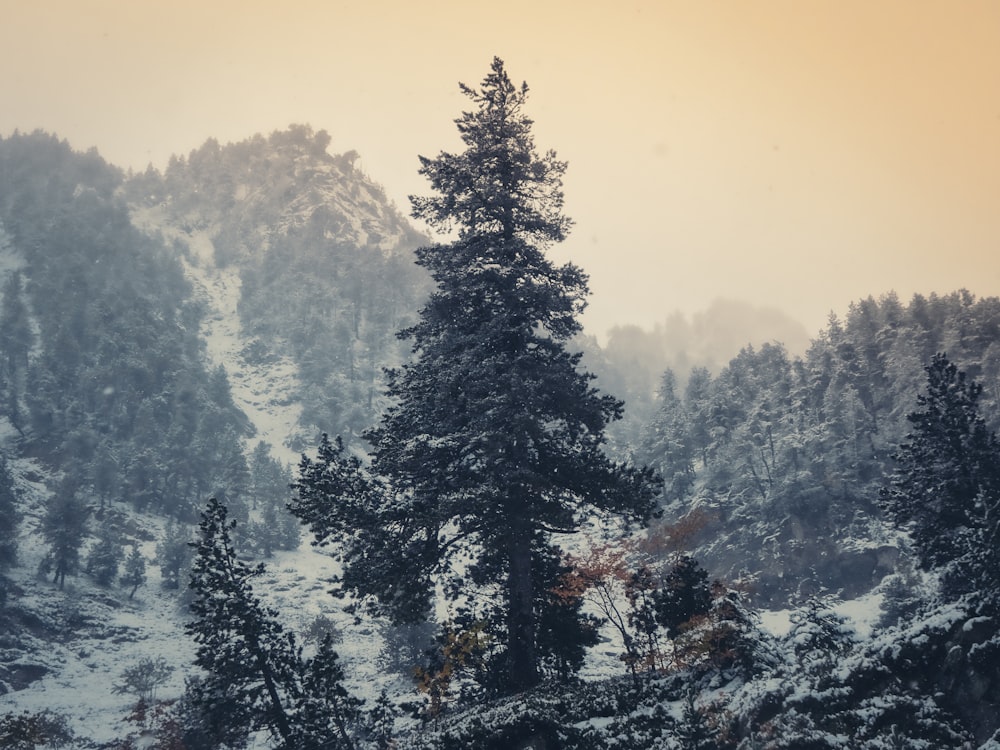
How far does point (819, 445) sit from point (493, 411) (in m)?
70.5

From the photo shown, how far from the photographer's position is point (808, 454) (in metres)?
72.4

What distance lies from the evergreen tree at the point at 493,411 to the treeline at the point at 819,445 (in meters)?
49.2

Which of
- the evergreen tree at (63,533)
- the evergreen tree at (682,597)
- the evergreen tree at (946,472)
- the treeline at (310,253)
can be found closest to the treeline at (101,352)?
the evergreen tree at (63,533)

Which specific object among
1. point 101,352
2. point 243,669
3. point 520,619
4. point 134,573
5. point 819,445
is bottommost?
point 134,573

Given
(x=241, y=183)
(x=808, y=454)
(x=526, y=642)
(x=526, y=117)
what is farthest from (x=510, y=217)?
(x=241, y=183)

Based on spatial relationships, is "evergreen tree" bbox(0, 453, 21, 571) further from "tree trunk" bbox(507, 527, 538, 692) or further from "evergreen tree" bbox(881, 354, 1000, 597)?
"evergreen tree" bbox(881, 354, 1000, 597)

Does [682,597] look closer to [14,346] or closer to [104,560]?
[104,560]

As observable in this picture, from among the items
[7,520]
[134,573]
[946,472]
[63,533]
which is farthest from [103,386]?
[946,472]

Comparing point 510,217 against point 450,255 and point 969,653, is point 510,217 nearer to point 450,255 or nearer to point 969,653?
point 450,255

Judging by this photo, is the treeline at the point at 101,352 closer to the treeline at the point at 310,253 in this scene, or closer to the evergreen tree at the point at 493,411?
the treeline at the point at 310,253

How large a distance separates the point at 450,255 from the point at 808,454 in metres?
69.8

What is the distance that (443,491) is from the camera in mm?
13664

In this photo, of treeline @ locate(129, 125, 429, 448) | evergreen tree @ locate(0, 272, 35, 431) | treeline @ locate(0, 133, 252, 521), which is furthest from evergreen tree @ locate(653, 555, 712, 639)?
evergreen tree @ locate(0, 272, 35, 431)

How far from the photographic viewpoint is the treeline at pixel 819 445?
6372 cm
